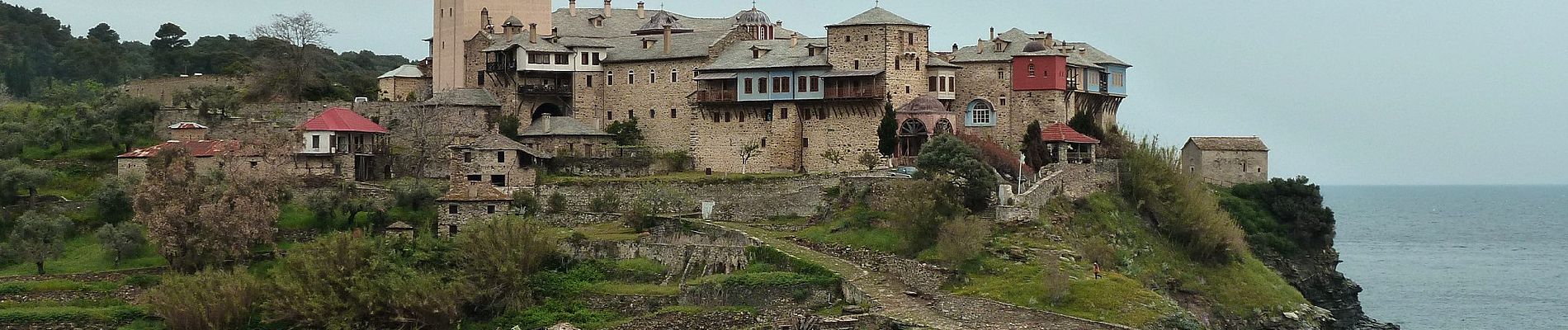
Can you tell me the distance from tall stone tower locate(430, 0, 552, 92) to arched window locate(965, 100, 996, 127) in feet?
58.3

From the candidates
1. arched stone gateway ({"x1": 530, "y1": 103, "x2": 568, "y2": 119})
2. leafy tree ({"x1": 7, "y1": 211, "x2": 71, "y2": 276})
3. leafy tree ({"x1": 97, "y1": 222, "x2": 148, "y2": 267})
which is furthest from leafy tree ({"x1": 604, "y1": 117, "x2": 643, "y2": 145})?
leafy tree ({"x1": 7, "y1": 211, "x2": 71, "y2": 276})

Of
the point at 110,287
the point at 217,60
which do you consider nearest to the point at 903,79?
the point at 110,287

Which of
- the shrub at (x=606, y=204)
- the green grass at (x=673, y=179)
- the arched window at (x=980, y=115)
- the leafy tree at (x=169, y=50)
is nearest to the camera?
the shrub at (x=606, y=204)

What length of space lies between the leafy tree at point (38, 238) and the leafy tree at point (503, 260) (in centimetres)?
1346

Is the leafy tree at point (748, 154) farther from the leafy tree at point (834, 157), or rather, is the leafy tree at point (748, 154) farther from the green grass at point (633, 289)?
the green grass at point (633, 289)

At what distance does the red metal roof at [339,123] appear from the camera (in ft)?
217

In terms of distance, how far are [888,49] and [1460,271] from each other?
4487 centimetres

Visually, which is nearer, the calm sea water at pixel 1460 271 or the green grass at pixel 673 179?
the green grass at pixel 673 179

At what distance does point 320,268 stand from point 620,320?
8.55 m

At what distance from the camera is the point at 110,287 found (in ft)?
185

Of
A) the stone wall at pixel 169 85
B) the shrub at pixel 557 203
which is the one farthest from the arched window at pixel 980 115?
the stone wall at pixel 169 85

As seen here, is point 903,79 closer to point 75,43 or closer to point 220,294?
point 220,294

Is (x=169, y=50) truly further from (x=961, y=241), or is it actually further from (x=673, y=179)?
(x=961, y=241)

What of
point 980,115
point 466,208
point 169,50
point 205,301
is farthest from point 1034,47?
point 169,50
